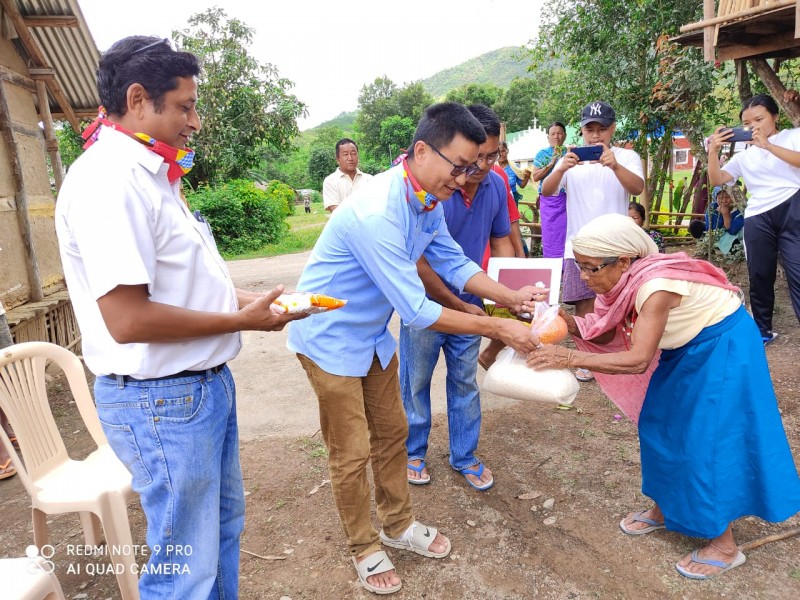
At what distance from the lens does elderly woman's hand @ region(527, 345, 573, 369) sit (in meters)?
2.41

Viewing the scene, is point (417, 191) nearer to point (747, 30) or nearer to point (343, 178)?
point (747, 30)

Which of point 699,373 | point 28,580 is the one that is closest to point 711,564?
point 699,373

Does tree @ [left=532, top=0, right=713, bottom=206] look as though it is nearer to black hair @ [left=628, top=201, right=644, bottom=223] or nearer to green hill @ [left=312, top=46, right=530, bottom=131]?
black hair @ [left=628, top=201, right=644, bottom=223]

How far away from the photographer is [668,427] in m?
2.52

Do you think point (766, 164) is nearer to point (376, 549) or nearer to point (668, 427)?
point (668, 427)

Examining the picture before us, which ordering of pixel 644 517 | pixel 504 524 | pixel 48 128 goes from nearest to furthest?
1. pixel 644 517
2. pixel 504 524
3. pixel 48 128

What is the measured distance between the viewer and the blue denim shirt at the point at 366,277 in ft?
6.96

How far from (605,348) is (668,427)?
45 cm

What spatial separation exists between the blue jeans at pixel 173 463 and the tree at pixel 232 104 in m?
16.7

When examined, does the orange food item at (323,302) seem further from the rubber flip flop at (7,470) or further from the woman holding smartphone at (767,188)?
the woman holding smartphone at (767,188)

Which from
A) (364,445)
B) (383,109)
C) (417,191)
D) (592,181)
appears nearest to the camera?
(417,191)

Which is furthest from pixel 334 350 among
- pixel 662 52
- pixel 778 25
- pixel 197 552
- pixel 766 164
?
pixel 662 52

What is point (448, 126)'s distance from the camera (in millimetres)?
2135

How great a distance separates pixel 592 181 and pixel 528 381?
2.42 m
